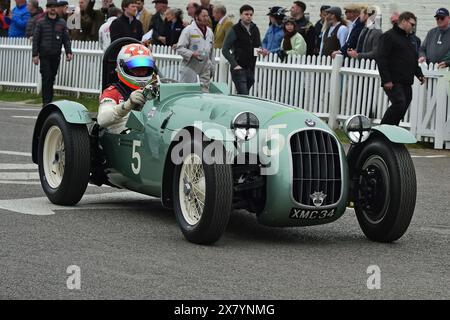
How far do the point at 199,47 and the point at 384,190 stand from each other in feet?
34.0

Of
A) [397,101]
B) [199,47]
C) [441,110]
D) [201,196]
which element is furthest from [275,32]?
[201,196]

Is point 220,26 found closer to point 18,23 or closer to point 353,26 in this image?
point 353,26

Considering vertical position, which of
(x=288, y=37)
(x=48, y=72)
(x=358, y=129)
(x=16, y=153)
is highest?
(x=288, y=37)

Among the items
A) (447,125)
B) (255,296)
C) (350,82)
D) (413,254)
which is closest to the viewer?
(255,296)

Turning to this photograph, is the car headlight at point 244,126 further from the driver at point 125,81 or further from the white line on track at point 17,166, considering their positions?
the white line on track at point 17,166

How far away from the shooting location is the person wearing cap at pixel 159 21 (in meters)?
25.2

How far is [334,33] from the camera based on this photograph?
70.8 feet

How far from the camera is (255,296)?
24.5ft

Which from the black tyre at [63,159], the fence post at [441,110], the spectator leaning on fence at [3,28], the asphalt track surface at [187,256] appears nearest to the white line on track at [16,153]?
the asphalt track surface at [187,256]
